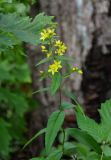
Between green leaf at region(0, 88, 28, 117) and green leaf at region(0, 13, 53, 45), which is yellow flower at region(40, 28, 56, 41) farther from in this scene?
green leaf at region(0, 88, 28, 117)

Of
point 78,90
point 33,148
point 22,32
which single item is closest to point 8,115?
point 33,148

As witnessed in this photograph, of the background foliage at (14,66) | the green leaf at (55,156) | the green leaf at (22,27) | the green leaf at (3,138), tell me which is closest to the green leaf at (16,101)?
the background foliage at (14,66)

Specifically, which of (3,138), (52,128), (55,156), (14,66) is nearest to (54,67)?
(52,128)

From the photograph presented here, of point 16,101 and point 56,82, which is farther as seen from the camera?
point 16,101

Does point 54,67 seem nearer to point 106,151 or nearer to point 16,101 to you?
point 106,151

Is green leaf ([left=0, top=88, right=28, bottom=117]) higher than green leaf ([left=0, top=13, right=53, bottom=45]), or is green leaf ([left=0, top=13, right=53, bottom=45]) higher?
green leaf ([left=0, top=13, right=53, bottom=45])

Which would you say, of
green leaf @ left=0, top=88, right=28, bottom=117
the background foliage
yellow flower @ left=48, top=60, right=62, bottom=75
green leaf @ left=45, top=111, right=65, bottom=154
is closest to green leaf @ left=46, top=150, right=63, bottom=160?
green leaf @ left=45, top=111, right=65, bottom=154

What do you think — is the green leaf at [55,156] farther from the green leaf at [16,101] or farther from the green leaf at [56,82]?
the green leaf at [16,101]

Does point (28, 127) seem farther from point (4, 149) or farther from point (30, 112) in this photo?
point (4, 149)
